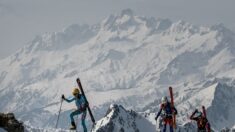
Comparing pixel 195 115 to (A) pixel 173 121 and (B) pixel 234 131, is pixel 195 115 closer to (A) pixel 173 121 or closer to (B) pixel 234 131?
(A) pixel 173 121

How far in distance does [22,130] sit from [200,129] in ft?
41.3

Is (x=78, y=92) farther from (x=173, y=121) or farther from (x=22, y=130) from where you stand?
(x=173, y=121)

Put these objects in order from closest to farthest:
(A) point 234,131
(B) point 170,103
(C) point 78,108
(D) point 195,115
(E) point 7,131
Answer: (E) point 7,131 < (C) point 78,108 < (B) point 170,103 < (D) point 195,115 < (A) point 234,131

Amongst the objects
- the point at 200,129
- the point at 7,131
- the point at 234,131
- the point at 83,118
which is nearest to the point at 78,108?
the point at 83,118

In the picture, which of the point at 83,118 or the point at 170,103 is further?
the point at 170,103

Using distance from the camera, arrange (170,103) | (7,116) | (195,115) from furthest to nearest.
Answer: (195,115)
(170,103)
(7,116)

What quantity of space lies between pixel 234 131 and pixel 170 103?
535 ft

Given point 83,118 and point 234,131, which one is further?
point 234,131

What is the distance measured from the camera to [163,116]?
38.8 metres

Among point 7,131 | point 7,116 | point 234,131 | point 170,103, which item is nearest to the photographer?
point 7,131

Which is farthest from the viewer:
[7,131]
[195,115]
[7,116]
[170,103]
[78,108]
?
[195,115]

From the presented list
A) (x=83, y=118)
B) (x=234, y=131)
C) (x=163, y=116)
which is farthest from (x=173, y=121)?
(x=234, y=131)

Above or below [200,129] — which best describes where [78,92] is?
above

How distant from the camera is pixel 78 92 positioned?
115ft
